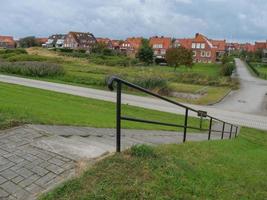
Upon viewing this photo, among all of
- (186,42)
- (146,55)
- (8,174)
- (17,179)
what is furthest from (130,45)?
(17,179)

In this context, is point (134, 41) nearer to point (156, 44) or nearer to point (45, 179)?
point (156, 44)

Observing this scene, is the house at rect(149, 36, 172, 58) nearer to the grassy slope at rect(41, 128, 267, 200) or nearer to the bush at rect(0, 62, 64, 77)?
the bush at rect(0, 62, 64, 77)

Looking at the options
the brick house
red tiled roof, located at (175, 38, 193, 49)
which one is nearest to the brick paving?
the brick house

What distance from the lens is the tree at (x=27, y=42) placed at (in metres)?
115

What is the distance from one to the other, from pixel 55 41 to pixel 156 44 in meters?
58.3

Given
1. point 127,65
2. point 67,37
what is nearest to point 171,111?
point 127,65

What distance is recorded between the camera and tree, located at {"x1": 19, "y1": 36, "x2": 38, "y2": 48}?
115 m

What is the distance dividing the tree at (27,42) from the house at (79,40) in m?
12.8

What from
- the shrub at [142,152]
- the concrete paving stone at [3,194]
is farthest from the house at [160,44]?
the concrete paving stone at [3,194]

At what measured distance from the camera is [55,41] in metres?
137

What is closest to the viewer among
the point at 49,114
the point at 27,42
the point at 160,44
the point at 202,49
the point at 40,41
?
the point at 49,114

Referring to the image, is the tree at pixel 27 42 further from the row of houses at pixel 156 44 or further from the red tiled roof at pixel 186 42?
the red tiled roof at pixel 186 42

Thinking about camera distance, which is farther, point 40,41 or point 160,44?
point 40,41

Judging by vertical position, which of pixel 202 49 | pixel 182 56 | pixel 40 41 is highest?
pixel 40 41
